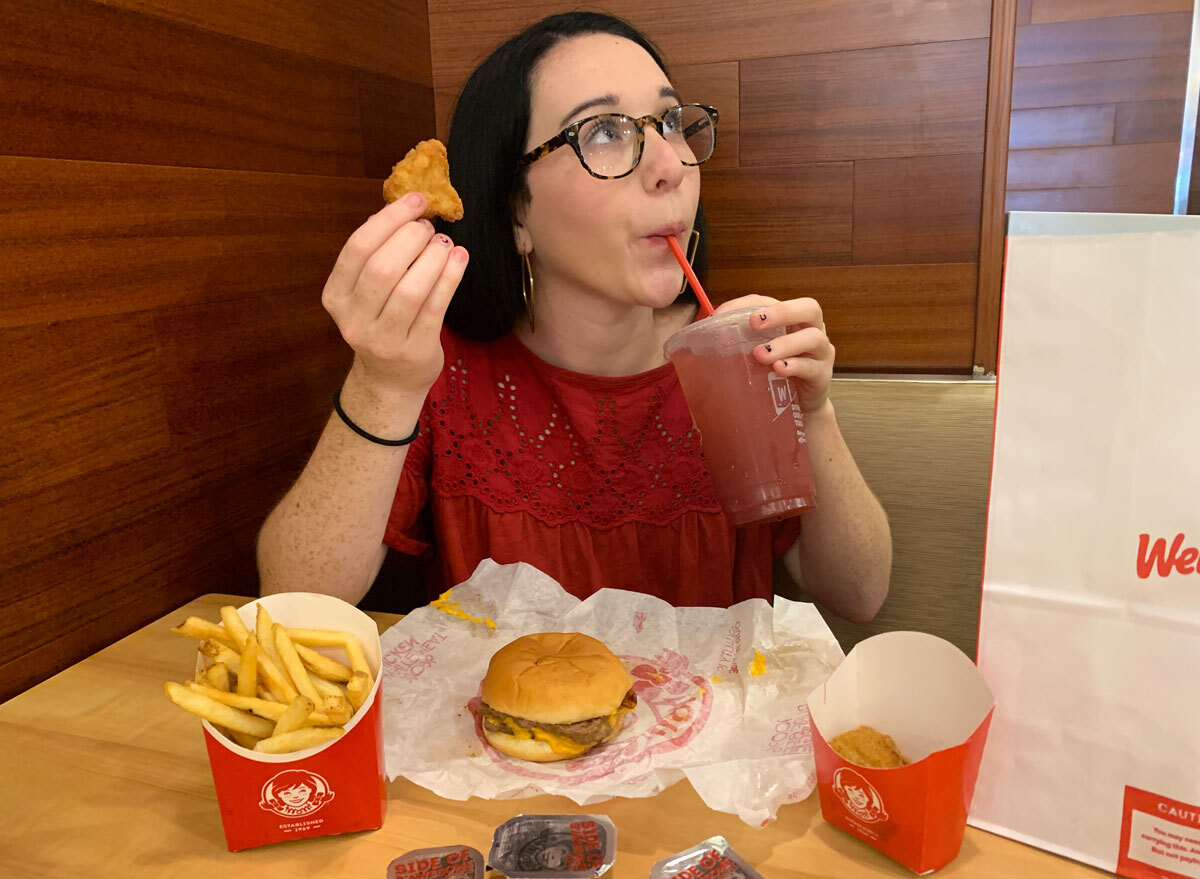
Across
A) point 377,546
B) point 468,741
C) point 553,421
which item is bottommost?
point 468,741

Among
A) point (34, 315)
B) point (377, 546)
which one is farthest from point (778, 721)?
point (34, 315)

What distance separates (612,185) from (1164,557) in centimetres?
109

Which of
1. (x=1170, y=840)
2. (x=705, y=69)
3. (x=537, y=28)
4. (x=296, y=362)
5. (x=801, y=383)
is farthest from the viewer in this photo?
(x=705, y=69)

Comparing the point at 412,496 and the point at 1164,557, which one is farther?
the point at 412,496

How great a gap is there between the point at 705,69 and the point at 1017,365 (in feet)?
5.66

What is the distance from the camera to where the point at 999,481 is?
2.70 ft

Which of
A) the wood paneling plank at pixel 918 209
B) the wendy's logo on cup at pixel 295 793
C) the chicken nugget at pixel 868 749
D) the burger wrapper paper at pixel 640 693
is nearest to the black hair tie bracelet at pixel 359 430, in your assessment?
the burger wrapper paper at pixel 640 693

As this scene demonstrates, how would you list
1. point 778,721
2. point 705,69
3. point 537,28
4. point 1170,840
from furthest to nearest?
point 705,69, point 537,28, point 778,721, point 1170,840

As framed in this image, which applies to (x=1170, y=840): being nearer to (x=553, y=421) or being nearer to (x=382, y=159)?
(x=553, y=421)

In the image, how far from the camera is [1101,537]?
78 cm

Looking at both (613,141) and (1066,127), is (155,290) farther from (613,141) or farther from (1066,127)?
(1066,127)

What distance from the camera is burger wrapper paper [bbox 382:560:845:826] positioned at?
1.01 metres

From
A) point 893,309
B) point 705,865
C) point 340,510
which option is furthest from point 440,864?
point 893,309

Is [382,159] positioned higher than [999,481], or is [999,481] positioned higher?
[382,159]
